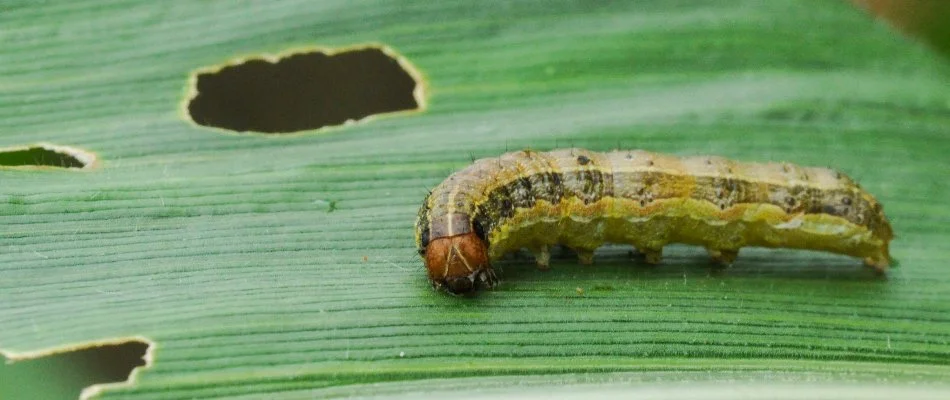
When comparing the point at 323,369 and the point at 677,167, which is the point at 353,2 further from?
the point at 323,369

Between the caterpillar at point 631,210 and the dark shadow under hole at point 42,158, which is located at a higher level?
the dark shadow under hole at point 42,158

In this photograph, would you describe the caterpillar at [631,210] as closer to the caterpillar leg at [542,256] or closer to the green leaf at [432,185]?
the caterpillar leg at [542,256]

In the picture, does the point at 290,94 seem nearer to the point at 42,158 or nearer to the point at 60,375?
the point at 42,158

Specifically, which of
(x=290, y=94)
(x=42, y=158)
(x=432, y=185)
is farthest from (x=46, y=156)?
(x=432, y=185)

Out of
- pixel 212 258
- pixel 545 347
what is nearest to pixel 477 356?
pixel 545 347

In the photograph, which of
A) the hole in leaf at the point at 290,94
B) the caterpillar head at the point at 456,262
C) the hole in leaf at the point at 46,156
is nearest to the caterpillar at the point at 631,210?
the caterpillar head at the point at 456,262

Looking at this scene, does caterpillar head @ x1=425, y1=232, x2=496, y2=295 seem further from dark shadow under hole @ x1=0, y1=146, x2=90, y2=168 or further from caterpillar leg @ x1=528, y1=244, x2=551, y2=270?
dark shadow under hole @ x1=0, y1=146, x2=90, y2=168

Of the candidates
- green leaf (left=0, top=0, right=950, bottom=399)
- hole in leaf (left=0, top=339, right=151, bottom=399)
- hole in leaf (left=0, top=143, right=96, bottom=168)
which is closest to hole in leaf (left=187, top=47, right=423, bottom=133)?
green leaf (left=0, top=0, right=950, bottom=399)
